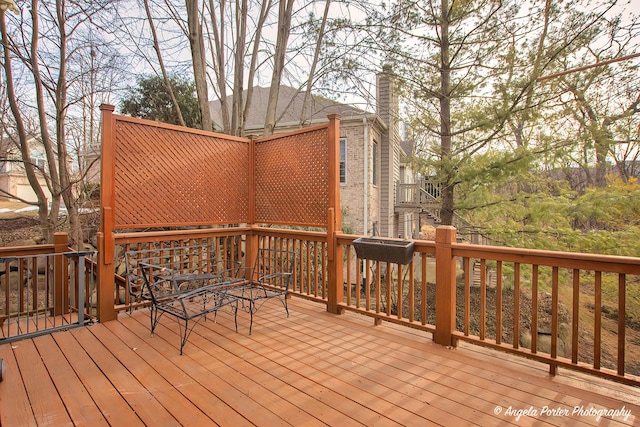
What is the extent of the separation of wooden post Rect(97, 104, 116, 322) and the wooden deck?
1.33ft

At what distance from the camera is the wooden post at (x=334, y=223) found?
12.4 ft

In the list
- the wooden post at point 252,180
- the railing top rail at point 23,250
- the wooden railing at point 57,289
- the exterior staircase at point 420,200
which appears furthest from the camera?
the exterior staircase at point 420,200

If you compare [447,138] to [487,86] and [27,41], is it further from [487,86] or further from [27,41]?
[27,41]

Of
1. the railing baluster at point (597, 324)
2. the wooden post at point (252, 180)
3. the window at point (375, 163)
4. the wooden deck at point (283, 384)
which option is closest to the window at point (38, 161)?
the wooden post at point (252, 180)

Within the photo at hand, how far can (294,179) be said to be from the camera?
4336mm

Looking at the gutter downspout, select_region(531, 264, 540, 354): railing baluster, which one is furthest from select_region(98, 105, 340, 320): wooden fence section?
the gutter downspout

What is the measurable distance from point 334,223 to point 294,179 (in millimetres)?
917

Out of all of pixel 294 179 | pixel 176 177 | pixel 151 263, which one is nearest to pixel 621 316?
pixel 294 179

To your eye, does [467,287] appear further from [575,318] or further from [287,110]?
[287,110]

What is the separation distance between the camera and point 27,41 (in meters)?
6.15

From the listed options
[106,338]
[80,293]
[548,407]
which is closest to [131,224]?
[80,293]

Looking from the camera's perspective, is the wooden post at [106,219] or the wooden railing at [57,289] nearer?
the wooden railing at [57,289]

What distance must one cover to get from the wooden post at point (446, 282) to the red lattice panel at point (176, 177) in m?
2.88

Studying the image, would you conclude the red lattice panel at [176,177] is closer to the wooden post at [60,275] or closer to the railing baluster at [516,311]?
the wooden post at [60,275]
